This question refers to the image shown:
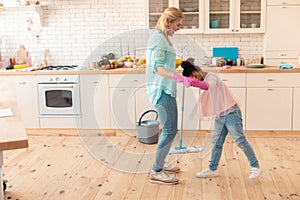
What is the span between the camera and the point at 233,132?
3432mm

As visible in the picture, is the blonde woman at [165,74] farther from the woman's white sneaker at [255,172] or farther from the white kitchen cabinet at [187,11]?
the white kitchen cabinet at [187,11]

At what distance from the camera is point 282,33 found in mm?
5062

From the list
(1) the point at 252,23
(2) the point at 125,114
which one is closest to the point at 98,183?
(2) the point at 125,114

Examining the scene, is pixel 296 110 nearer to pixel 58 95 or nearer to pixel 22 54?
pixel 58 95

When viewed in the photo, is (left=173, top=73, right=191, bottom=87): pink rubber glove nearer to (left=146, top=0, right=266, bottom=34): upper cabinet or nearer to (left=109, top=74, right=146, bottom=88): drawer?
(left=109, top=74, right=146, bottom=88): drawer

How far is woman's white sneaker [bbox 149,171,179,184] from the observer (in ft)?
11.6

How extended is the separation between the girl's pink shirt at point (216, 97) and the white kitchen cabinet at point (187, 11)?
1.82 meters

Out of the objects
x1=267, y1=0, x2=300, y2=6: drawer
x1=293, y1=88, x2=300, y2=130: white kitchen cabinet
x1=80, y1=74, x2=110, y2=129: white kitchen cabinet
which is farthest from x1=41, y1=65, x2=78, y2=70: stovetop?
x1=293, y1=88, x2=300, y2=130: white kitchen cabinet

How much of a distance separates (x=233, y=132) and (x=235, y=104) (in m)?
0.23

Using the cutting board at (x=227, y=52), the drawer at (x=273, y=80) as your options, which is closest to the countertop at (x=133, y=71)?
the drawer at (x=273, y=80)

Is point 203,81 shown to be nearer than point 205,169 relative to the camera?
Yes

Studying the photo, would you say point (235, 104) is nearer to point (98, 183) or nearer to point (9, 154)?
point (98, 183)

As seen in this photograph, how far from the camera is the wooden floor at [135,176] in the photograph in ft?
11.0

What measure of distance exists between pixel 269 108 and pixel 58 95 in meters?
2.49
